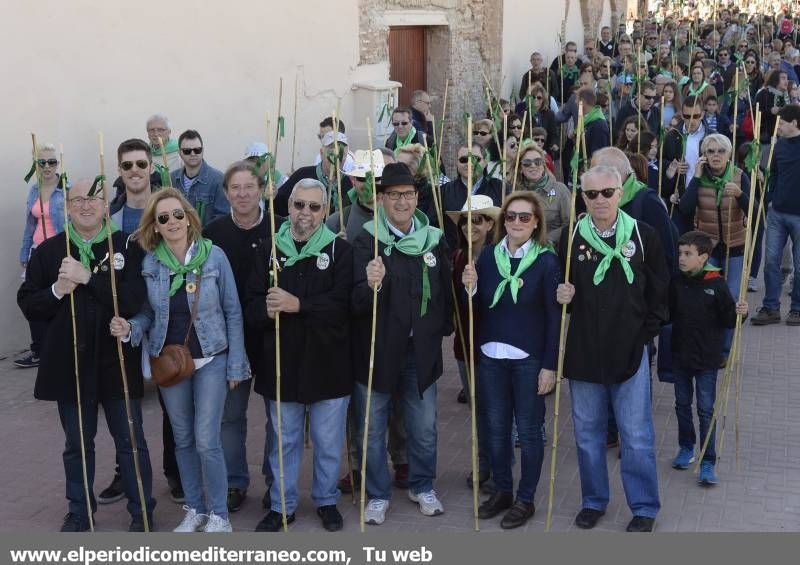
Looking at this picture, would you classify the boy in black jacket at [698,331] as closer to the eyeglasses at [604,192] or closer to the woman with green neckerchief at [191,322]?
the eyeglasses at [604,192]

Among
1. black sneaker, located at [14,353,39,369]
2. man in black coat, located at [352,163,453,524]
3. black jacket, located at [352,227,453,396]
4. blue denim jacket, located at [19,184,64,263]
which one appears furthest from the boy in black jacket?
black sneaker, located at [14,353,39,369]

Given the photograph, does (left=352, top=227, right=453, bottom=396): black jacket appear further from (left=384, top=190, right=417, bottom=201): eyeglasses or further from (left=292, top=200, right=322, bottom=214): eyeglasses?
(left=292, top=200, right=322, bottom=214): eyeglasses

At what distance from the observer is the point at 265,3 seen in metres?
11.6

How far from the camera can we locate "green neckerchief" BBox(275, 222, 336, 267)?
5.23 meters

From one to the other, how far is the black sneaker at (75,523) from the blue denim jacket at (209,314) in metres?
0.99

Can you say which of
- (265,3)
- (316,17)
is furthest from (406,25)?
(265,3)

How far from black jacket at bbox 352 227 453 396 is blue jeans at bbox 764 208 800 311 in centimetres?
494

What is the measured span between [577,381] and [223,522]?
188 cm

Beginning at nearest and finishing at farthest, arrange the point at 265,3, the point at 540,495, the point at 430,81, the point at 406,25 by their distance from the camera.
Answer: the point at 540,495, the point at 265,3, the point at 406,25, the point at 430,81

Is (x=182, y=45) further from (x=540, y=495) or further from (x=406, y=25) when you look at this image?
(x=540, y=495)

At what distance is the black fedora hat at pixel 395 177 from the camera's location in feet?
17.8

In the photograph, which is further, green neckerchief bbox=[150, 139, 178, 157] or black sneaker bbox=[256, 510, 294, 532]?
green neckerchief bbox=[150, 139, 178, 157]

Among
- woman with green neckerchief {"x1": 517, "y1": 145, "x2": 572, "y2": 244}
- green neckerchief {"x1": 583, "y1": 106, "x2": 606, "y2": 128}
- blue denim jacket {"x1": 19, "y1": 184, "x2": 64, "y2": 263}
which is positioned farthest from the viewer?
green neckerchief {"x1": 583, "y1": 106, "x2": 606, "y2": 128}

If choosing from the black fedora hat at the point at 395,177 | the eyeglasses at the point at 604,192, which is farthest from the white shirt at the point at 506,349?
the black fedora hat at the point at 395,177
